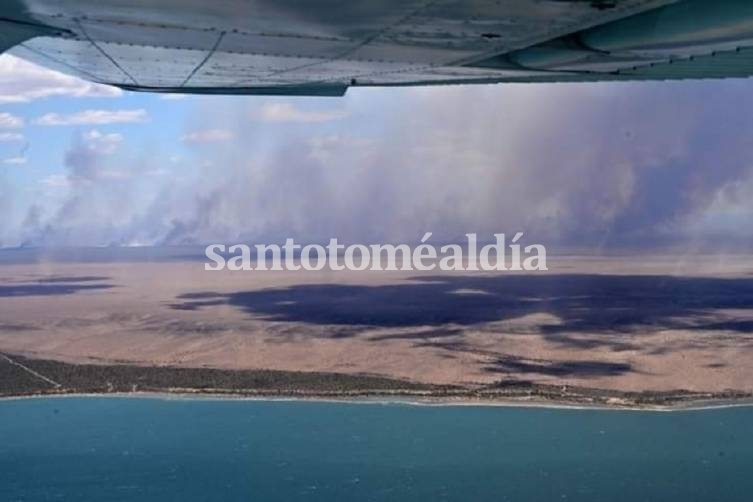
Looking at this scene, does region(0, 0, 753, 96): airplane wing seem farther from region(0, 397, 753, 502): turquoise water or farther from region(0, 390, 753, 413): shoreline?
region(0, 390, 753, 413): shoreline

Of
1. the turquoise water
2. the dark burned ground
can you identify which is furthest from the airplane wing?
the dark burned ground

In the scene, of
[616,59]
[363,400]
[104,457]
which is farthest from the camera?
[363,400]

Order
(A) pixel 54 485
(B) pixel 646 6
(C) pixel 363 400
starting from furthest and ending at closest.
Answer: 1. (C) pixel 363 400
2. (A) pixel 54 485
3. (B) pixel 646 6

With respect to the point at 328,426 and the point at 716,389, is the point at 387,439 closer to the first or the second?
the point at 328,426

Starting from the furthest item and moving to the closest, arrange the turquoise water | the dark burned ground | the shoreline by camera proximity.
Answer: the dark burned ground, the shoreline, the turquoise water

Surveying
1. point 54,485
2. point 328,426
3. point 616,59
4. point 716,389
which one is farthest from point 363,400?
point 616,59

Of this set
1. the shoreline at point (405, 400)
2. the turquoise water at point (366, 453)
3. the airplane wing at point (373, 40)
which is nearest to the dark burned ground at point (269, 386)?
the shoreline at point (405, 400)

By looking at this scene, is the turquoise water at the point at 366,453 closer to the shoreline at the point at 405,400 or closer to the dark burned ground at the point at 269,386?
the shoreline at the point at 405,400
